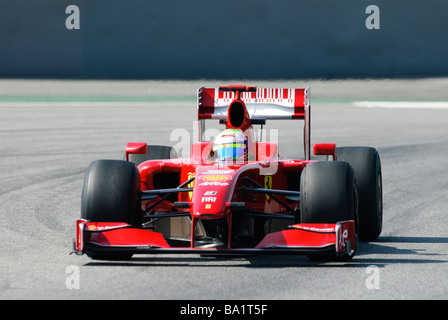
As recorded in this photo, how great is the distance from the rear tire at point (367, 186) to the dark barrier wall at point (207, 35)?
32766mm

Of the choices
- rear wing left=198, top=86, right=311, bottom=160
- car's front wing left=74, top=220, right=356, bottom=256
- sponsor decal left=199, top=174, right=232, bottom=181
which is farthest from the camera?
rear wing left=198, top=86, right=311, bottom=160

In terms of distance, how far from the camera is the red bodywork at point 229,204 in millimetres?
7777

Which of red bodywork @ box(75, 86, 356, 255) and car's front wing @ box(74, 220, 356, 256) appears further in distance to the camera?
red bodywork @ box(75, 86, 356, 255)

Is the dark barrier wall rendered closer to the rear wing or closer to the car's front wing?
the rear wing

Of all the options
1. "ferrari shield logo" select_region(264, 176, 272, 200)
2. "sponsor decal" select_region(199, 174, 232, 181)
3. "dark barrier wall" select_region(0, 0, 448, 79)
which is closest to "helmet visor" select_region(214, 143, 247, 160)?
"ferrari shield logo" select_region(264, 176, 272, 200)

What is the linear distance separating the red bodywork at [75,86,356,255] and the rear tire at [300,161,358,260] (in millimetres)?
108

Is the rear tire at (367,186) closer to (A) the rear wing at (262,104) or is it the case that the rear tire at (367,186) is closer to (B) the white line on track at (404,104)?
(A) the rear wing at (262,104)

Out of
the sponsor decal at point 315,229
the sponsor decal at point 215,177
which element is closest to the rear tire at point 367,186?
the sponsor decal at point 315,229

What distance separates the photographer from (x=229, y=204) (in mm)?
7824

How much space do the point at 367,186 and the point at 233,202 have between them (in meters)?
2.03

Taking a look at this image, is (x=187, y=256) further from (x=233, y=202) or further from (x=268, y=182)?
(x=268, y=182)

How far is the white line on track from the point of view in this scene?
3222 centimetres

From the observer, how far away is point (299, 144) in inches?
766

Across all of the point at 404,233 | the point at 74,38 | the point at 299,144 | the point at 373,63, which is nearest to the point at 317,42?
the point at 373,63
